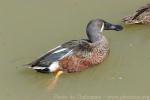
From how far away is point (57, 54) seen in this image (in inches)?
291

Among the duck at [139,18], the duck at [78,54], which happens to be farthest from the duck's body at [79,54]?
the duck at [139,18]

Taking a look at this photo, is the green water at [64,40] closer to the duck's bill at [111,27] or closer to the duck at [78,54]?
the duck at [78,54]

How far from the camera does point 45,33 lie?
8.24m

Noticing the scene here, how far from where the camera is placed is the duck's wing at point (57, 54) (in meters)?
7.32

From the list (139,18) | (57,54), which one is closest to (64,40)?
(57,54)

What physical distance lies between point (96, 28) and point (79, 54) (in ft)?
1.60

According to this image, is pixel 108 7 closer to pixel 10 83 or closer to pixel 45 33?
pixel 45 33

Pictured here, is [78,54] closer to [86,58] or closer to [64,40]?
[86,58]

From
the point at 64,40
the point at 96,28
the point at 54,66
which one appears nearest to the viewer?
the point at 54,66

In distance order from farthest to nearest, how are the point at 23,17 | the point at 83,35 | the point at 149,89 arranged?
the point at 23,17
the point at 83,35
the point at 149,89

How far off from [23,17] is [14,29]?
367mm

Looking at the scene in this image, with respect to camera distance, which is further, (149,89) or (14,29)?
(14,29)

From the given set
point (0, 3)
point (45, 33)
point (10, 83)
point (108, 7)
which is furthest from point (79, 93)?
point (0, 3)

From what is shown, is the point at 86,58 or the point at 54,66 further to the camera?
the point at 86,58
